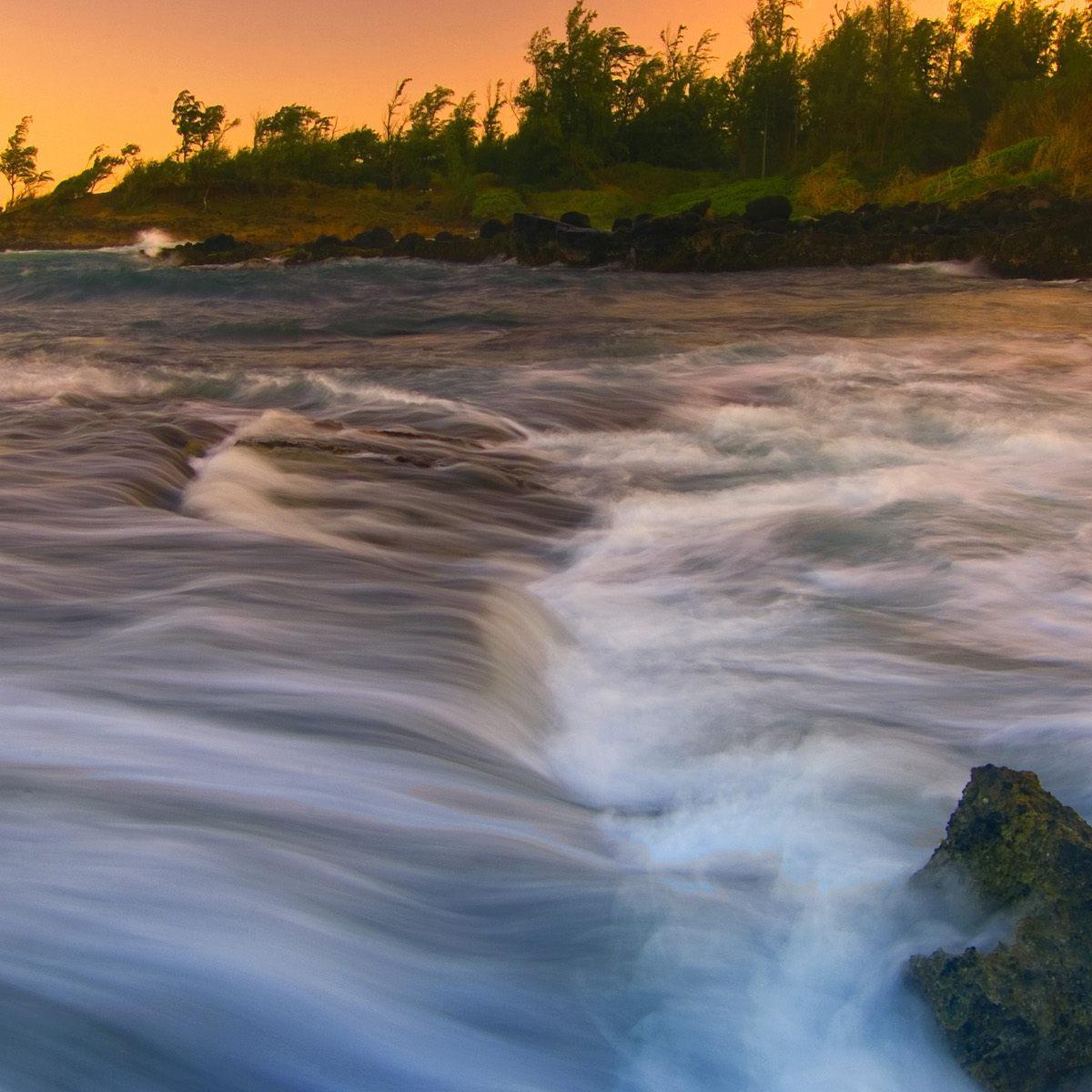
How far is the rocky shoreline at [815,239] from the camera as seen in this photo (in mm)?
18875

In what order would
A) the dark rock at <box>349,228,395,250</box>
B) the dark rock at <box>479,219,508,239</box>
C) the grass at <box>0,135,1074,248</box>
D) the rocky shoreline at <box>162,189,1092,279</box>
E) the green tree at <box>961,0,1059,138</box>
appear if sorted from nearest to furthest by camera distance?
the rocky shoreline at <box>162,189,1092,279</box> → the dark rock at <box>479,219,508,239</box> → the dark rock at <box>349,228,395,250</box> → the grass at <box>0,135,1074,248</box> → the green tree at <box>961,0,1059,138</box>

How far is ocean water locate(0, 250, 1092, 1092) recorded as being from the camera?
190 centimetres

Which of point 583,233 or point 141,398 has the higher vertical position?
point 583,233

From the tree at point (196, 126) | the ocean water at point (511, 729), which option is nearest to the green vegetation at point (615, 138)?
the tree at point (196, 126)

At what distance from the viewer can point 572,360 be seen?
1070cm

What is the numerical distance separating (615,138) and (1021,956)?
5245 centimetres

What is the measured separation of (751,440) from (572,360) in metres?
3.82

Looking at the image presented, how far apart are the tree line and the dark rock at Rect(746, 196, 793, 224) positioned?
1717cm

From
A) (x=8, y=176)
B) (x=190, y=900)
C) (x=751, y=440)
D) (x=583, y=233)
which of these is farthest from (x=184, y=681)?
(x=8, y=176)

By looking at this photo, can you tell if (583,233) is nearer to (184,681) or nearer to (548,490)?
(548,490)

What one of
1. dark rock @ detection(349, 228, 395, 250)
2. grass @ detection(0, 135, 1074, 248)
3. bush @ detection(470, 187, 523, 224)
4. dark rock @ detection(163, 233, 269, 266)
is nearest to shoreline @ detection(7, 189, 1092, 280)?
dark rock @ detection(349, 228, 395, 250)

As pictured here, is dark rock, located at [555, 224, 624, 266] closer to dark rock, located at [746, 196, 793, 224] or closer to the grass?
dark rock, located at [746, 196, 793, 224]

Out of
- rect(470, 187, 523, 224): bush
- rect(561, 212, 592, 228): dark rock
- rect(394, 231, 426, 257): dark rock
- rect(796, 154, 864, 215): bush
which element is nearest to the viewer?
rect(561, 212, 592, 228): dark rock

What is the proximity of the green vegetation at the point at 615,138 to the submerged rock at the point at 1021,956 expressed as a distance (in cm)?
3683
